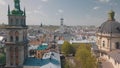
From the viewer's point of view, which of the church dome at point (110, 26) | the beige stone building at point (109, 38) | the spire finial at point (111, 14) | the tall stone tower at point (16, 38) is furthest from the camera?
the spire finial at point (111, 14)

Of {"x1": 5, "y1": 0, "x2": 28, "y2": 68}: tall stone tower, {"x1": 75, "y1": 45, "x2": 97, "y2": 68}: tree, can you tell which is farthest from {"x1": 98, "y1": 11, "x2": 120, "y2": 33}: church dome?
{"x1": 5, "y1": 0, "x2": 28, "y2": 68}: tall stone tower

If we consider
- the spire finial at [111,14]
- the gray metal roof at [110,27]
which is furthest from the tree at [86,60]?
the spire finial at [111,14]

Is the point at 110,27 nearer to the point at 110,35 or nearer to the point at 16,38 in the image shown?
the point at 110,35

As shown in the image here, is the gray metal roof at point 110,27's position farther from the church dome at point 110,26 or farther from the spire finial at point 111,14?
the spire finial at point 111,14

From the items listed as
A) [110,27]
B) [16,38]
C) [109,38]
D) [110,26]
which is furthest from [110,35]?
[16,38]

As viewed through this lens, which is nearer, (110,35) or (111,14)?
(110,35)

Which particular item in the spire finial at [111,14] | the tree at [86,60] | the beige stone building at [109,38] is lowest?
the tree at [86,60]

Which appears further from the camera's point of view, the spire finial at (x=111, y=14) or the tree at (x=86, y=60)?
the spire finial at (x=111, y=14)

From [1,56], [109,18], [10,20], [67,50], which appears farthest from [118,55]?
[67,50]
